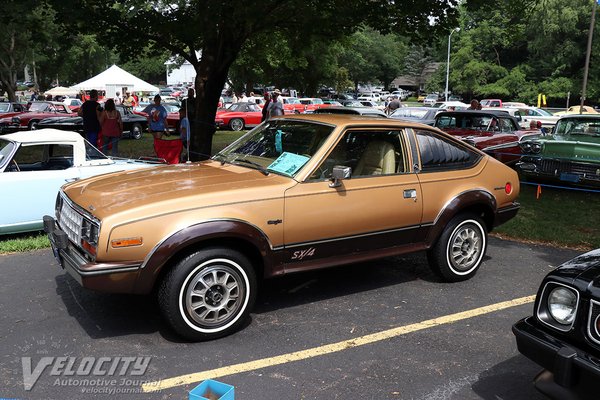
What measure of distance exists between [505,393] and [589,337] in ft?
3.17

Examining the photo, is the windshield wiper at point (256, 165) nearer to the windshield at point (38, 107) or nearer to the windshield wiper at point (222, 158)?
the windshield wiper at point (222, 158)

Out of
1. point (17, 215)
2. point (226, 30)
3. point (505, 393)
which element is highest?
point (226, 30)

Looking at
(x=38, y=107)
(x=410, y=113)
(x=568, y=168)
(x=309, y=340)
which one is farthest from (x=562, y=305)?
(x=38, y=107)

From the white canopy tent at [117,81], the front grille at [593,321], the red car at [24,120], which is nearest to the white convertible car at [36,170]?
the front grille at [593,321]

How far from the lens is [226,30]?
38.2 ft

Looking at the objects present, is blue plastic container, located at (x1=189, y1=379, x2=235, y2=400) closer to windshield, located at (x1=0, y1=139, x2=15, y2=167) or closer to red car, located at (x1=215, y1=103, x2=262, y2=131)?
windshield, located at (x1=0, y1=139, x2=15, y2=167)

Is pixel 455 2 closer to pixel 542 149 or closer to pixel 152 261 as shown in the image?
pixel 542 149

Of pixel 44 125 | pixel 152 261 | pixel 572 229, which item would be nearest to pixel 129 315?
pixel 152 261

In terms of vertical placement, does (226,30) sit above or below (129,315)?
above

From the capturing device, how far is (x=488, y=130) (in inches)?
476

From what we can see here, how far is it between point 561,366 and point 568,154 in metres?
7.76

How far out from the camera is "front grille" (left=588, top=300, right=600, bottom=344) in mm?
2711

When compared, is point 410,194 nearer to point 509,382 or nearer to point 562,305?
point 509,382

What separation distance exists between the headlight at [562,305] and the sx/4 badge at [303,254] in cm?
202
